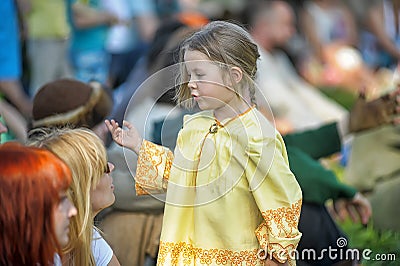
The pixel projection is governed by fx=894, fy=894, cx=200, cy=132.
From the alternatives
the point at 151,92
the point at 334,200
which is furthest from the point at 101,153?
the point at 334,200

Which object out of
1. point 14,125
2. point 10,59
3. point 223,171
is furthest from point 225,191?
point 10,59

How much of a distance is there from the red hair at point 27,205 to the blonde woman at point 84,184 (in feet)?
0.87

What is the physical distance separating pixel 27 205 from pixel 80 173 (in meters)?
0.37

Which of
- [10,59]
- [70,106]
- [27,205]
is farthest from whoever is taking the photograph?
[10,59]

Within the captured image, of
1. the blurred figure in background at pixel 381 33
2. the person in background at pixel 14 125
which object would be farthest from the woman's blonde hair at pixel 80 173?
the blurred figure in background at pixel 381 33

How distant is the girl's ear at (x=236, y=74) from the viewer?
2.51m

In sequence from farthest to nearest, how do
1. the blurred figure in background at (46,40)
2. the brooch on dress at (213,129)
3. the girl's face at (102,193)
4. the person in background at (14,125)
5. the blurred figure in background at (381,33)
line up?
the blurred figure in background at (381,33) → the blurred figure in background at (46,40) → the person in background at (14,125) → the girl's face at (102,193) → the brooch on dress at (213,129)

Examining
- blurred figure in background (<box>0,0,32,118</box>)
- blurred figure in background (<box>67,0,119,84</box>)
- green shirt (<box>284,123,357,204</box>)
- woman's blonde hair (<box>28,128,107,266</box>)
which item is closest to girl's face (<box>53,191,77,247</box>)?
woman's blonde hair (<box>28,128,107,266</box>)

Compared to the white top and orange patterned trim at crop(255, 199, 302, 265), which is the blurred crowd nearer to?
the white top

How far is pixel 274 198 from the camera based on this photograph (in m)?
2.45

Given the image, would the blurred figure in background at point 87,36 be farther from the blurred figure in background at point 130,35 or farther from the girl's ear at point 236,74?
the girl's ear at point 236,74

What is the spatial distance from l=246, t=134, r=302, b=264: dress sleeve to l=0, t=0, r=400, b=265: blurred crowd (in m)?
0.23

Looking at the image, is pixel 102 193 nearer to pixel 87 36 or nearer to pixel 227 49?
pixel 227 49

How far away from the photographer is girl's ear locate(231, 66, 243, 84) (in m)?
2.51
